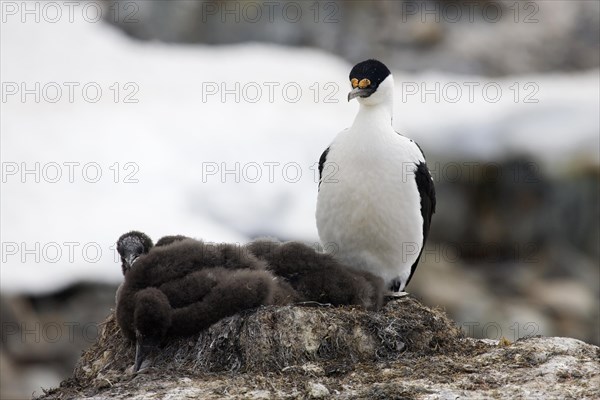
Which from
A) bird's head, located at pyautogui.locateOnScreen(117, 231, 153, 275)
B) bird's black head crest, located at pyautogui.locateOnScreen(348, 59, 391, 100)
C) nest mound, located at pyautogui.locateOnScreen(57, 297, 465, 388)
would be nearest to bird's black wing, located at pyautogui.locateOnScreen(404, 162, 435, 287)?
bird's black head crest, located at pyautogui.locateOnScreen(348, 59, 391, 100)

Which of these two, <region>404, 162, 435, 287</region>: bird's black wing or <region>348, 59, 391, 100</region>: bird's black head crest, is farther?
<region>404, 162, 435, 287</region>: bird's black wing

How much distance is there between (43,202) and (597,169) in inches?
419

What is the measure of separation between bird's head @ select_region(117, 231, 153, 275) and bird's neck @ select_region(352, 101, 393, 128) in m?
2.23

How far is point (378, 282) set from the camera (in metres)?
12.2

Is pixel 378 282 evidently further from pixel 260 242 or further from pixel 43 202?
pixel 43 202

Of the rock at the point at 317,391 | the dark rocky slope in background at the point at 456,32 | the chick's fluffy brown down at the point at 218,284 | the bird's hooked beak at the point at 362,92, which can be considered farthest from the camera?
the dark rocky slope in background at the point at 456,32

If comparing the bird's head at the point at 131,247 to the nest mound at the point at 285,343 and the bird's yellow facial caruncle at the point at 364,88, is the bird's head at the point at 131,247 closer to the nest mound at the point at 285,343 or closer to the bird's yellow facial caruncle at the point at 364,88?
the nest mound at the point at 285,343

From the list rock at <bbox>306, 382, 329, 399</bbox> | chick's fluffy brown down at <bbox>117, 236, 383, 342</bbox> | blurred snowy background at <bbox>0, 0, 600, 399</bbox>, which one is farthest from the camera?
blurred snowy background at <bbox>0, 0, 600, 399</bbox>

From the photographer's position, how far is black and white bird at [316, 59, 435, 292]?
40.9ft

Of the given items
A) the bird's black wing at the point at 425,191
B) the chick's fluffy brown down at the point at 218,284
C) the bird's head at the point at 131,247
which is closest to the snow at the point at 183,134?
the bird's black wing at the point at 425,191

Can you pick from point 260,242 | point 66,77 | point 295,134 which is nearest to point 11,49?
point 66,77

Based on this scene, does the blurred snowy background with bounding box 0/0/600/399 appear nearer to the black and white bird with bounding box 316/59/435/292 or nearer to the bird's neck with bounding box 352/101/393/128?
the black and white bird with bounding box 316/59/435/292

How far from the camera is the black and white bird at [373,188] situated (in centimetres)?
1245

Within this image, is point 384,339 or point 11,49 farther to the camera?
point 11,49
